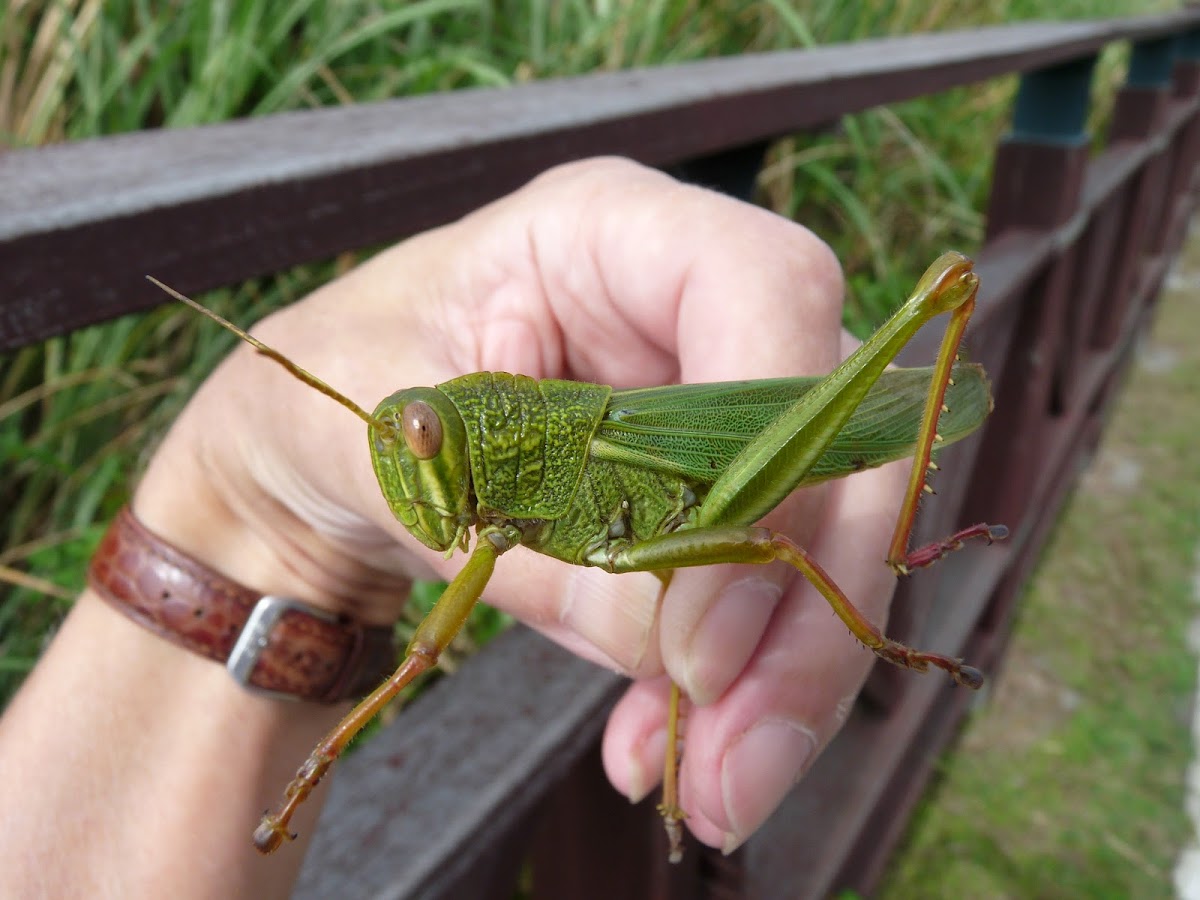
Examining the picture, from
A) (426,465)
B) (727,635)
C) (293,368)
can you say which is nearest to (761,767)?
(727,635)

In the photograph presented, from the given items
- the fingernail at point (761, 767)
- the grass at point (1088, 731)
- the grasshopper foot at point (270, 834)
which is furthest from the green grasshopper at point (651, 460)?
the grass at point (1088, 731)

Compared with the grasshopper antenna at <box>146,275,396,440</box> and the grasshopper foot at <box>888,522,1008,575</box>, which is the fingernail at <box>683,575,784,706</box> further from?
the grasshopper antenna at <box>146,275,396,440</box>

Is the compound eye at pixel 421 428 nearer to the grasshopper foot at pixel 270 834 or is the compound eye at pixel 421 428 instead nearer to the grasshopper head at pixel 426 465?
the grasshopper head at pixel 426 465

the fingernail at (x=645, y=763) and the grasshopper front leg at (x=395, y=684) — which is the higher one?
the grasshopper front leg at (x=395, y=684)

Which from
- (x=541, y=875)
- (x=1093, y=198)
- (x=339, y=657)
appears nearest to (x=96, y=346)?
(x=339, y=657)

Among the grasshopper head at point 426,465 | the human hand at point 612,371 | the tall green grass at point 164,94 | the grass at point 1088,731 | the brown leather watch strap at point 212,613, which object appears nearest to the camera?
the grasshopper head at point 426,465

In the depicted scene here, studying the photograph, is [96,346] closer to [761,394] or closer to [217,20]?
[217,20]

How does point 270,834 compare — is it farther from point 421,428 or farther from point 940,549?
point 940,549
